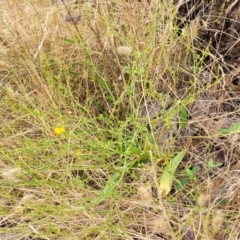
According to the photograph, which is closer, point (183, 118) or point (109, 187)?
point (109, 187)

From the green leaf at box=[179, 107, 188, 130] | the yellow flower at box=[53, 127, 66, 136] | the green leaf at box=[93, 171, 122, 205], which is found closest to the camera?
the green leaf at box=[93, 171, 122, 205]

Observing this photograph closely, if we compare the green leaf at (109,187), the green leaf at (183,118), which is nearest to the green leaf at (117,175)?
the green leaf at (109,187)

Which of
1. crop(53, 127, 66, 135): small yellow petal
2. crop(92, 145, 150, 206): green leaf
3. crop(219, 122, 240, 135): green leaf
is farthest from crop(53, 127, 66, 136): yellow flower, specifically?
crop(219, 122, 240, 135): green leaf

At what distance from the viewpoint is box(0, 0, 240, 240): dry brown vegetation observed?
146cm

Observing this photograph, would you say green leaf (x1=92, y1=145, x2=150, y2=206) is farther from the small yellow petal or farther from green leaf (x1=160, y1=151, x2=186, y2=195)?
the small yellow petal

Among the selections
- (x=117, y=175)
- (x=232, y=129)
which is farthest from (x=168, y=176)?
(x=232, y=129)

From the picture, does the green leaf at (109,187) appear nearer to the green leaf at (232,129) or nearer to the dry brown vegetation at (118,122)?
the dry brown vegetation at (118,122)

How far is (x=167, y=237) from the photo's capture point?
143 centimetres

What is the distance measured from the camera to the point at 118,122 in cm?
154

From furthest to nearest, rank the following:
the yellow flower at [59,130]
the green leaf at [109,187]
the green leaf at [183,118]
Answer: the green leaf at [183,118], the yellow flower at [59,130], the green leaf at [109,187]

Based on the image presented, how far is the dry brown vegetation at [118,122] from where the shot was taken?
1463 millimetres

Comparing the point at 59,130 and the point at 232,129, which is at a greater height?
the point at 59,130

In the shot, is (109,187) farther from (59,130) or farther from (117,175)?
(59,130)

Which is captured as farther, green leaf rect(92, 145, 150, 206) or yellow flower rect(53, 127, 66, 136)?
yellow flower rect(53, 127, 66, 136)
